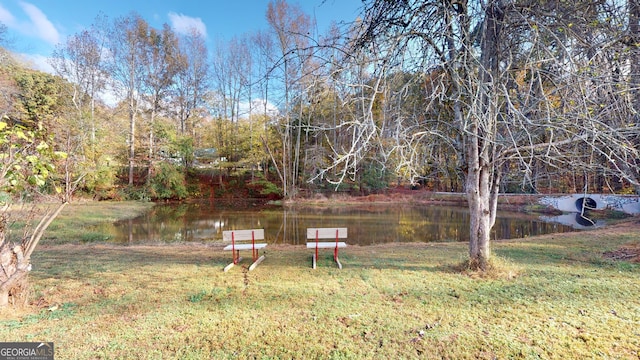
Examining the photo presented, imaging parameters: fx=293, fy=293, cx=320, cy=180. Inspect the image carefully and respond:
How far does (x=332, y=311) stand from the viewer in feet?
10.6

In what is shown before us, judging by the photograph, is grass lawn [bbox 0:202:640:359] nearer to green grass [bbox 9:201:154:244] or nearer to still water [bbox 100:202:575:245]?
green grass [bbox 9:201:154:244]

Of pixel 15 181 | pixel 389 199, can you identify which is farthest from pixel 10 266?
pixel 389 199

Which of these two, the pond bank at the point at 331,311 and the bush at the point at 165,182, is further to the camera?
the bush at the point at 165,182

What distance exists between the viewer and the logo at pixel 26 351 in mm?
2412

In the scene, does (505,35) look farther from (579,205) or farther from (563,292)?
(579,205)

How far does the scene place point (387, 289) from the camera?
3926 mm

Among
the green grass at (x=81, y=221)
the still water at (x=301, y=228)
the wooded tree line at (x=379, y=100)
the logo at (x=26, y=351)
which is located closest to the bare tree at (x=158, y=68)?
the wooded tree line at (x=379, y=100)

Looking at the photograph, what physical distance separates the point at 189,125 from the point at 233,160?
20.4ft

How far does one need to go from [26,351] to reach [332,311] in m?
2.70

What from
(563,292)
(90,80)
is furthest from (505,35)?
(90,80)

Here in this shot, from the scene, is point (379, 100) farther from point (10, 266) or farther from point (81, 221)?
point (81, 221)

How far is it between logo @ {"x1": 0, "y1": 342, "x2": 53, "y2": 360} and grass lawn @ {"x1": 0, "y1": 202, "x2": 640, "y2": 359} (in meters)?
0.08

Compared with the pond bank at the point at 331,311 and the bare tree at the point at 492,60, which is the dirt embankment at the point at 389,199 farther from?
the bare tree at the point at 492,60

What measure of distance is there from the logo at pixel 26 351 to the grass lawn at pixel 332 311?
0.08m
